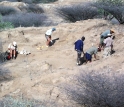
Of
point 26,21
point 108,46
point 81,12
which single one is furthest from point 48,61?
point 26,21

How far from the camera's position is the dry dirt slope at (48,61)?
890 cm

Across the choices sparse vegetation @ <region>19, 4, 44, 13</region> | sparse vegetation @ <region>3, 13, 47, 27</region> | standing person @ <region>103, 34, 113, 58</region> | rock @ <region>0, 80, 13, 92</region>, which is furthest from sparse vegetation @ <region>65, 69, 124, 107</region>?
sparse vegetation @ <region>19, 4, 44, 13</region>

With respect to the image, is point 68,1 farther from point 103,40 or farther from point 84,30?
point 103,40

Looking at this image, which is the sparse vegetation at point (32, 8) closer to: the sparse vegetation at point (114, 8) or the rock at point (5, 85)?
the sparse vegetation at point (114, 8)

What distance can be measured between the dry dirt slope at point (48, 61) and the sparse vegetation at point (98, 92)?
2.68 feet

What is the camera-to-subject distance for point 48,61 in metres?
12.8

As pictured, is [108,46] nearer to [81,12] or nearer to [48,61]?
[48,61]

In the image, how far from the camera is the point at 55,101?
25.5 feet

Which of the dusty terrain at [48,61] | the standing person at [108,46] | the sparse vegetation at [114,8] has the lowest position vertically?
the dusty terrain at [48,61]

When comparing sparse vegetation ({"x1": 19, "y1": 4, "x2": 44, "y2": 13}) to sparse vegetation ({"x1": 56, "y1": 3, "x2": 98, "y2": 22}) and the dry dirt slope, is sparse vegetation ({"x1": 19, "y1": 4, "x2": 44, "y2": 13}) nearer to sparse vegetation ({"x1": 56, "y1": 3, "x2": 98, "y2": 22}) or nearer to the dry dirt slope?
sparse vegetation ({"x1": 56, "y1": 3, "x2": 98, "y2": 22})

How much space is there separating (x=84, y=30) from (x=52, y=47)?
186 cm

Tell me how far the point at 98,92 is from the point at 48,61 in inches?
258

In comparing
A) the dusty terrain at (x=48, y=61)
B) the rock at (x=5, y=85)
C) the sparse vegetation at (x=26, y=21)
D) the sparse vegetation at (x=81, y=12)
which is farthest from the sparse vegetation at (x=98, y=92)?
the sparse vegetation at (x=26, y=21)

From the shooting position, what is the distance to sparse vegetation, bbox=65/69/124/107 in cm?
627
